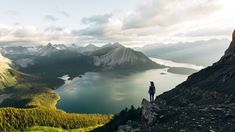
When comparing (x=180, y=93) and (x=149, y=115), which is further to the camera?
(x=180, y=93)

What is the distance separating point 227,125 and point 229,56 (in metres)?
93.8

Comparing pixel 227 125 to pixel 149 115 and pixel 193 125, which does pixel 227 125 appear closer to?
pixel 193 125

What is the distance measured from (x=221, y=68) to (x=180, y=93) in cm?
1903

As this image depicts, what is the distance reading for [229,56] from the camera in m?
131

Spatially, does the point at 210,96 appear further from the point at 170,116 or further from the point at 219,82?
the point at 170,116

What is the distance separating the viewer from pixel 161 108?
201 ft

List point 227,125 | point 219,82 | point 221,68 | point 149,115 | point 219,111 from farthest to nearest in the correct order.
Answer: point 221,68 < point 219,82 < point 149,115 < point 219,111 < point 227,125

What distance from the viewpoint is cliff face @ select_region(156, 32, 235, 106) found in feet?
Answer: 306

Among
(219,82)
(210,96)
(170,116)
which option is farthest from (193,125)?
(219,82)

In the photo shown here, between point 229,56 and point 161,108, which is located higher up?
point 229,56

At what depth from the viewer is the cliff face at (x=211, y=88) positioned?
306 ft

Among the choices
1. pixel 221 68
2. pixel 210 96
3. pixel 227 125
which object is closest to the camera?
pixel 227 125

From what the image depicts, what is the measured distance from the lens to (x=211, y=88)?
351ft

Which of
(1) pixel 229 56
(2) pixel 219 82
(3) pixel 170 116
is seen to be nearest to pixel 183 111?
(3) pixel 170 116
